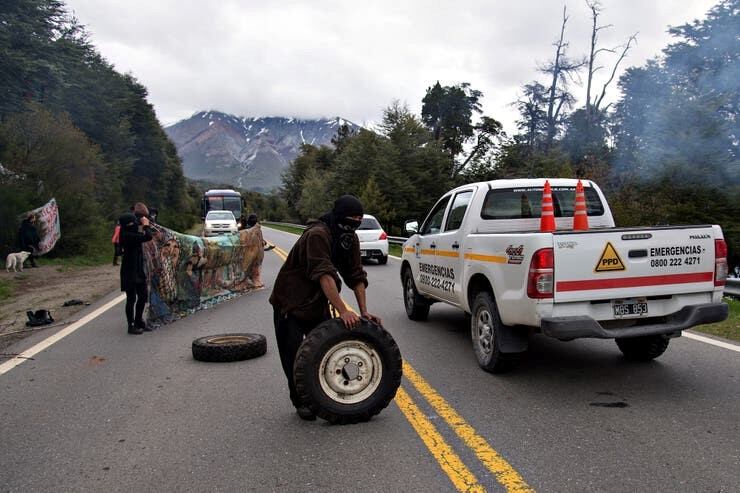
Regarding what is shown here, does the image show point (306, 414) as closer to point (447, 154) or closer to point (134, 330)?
point (134, 330)

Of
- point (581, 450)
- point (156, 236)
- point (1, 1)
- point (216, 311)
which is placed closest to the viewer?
point (581, 450)

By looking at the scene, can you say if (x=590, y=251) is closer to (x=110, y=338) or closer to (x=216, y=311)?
(x=110, y=338)

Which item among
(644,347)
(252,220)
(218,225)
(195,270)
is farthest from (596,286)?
(218,225)

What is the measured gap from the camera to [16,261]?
16.1 metres

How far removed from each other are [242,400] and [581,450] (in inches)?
106

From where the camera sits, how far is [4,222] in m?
18.2

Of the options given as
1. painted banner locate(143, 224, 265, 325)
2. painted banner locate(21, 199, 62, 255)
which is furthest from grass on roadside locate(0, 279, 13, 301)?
painted banner locate(21, 199, 62, 255)

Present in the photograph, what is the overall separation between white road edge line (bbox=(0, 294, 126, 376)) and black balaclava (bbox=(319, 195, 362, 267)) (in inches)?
154

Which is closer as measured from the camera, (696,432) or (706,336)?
(696,432)

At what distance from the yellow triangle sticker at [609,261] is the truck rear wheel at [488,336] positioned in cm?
102

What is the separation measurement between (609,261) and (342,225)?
2.28 m

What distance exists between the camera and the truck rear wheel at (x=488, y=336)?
5555 millimetres

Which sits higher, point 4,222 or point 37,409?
point 4,222

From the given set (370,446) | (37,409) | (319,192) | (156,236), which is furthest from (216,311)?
(319,192)
